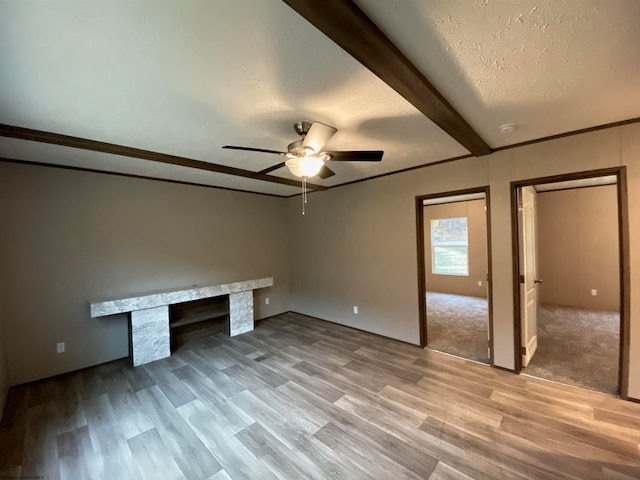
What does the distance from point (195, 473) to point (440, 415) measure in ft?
6.18

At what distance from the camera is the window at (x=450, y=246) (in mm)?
7004

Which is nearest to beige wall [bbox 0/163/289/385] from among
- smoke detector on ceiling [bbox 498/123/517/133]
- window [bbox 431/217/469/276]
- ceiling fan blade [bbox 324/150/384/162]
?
ceiling fan blade [bbox 324/150/384/162]

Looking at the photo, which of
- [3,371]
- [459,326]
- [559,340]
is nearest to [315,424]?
[3,371]

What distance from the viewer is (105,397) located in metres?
2.60

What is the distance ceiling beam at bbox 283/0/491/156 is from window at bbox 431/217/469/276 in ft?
18.7

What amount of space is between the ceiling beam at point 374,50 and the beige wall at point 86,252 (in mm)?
3571

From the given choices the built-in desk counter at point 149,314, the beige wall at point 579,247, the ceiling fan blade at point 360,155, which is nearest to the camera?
the ceiling fan blade at point 360,155

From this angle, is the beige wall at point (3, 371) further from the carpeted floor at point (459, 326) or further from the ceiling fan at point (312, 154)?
the carpeted floor at point (459, 326)

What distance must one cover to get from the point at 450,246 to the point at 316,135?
6496 millimetres

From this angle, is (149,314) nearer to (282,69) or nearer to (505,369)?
(282,69)

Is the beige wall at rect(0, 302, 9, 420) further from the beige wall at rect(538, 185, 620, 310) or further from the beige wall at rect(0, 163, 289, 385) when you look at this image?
the beige wall at rect(538, 185, 620, 310)

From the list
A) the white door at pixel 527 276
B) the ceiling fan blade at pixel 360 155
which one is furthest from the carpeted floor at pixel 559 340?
the ceiling fan blade at pixel 360 155

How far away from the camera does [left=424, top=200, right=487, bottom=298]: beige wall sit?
652 cm

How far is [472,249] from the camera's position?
6785mm
